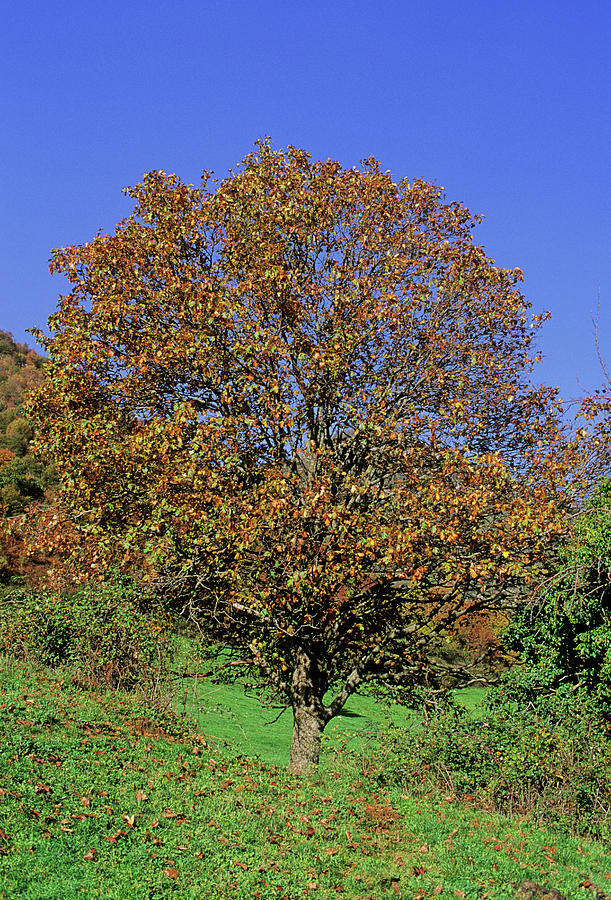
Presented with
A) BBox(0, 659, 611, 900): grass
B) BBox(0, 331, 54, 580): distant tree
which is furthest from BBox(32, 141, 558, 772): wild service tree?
BBox(0, 331, 54, 580): distant tree

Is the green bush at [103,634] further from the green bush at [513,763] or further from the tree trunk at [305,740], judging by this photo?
the green bush at [513,763]

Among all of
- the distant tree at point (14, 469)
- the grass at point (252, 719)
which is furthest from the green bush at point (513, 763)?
the distant tree at point (14, 469)

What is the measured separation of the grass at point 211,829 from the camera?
7234mm

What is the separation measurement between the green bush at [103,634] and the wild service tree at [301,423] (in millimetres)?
1123

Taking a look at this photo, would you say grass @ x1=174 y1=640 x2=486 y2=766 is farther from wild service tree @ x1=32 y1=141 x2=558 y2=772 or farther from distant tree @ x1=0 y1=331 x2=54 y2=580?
distant tree @ x1=0 y1=331 x2=54 y2=580

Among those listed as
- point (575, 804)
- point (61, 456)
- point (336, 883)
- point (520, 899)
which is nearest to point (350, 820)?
Answer: point (336, 883)

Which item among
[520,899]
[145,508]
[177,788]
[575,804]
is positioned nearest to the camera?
[520,899]

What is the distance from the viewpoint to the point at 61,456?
13.7 m

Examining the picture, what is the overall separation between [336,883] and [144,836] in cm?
237

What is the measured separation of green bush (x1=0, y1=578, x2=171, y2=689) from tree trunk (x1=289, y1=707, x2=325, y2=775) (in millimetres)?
3247

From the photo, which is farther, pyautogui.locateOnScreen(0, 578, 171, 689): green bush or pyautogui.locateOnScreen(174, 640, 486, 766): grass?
pyautogui.locateOnScreen(0, 578, 171, 689): green bush

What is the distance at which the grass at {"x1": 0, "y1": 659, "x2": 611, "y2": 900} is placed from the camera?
285 inches

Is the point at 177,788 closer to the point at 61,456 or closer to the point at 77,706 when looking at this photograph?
the point at 77,706

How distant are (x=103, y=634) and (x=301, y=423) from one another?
6.34m
